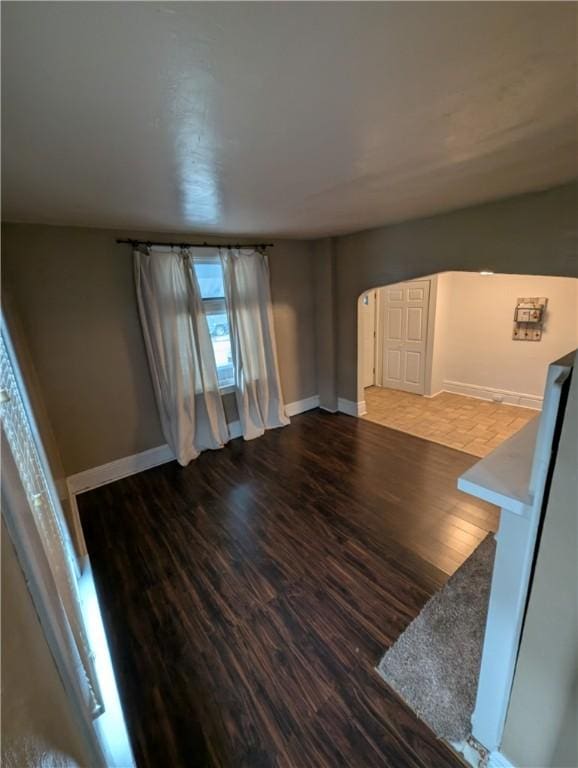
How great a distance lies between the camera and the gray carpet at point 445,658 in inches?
53.2

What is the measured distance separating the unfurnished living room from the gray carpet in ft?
0.04

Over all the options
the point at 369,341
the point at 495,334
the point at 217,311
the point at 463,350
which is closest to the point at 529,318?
the point at 495,334

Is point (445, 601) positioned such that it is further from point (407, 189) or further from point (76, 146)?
point (76, 146)

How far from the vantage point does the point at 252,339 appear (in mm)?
3883

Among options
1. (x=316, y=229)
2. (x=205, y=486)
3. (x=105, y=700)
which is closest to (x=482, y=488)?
(x=105, y=700)

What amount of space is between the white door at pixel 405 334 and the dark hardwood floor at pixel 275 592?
2.06 metres

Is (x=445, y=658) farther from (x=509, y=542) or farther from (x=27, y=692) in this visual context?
(x=27, y=692)

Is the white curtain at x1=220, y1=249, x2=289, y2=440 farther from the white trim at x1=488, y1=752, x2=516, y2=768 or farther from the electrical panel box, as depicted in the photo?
the electrical panel box

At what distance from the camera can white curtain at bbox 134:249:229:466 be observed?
3098 millimetres

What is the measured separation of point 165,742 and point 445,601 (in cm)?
151

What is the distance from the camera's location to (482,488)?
1.01 metres

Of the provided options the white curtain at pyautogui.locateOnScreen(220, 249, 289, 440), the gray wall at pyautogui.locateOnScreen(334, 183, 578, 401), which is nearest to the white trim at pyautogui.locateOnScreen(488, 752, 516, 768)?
the gray wall at pyautogui.locateOnScreen(334, 183, 578, 401)

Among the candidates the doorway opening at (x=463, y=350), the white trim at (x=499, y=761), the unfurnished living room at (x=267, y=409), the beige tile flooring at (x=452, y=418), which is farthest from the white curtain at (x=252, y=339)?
the white trim at (x=499, y=761)

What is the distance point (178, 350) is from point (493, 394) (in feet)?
14.9
